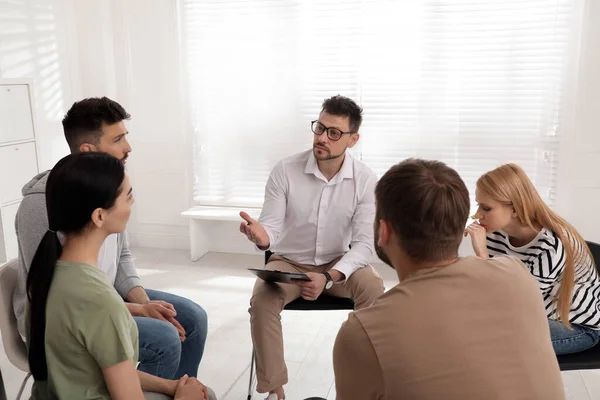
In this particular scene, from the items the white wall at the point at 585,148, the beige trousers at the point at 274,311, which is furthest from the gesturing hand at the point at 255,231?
the white wall at the point at 585,148

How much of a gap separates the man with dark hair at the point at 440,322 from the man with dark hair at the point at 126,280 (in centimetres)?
102

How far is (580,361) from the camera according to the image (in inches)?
76.9

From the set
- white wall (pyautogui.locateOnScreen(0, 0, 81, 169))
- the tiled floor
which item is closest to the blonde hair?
the tiled floor

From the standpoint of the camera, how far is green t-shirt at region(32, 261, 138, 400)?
1.35 meters

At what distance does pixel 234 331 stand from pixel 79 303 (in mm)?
2065

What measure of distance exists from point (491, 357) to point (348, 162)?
1785mm

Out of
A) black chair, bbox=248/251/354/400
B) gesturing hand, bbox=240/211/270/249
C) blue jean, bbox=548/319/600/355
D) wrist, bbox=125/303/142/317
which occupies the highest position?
gesturing hand, bbox=240/211/270/249

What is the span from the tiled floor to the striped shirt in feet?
2.48

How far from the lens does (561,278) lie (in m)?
2.06

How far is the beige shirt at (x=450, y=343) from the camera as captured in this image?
3.54 feet

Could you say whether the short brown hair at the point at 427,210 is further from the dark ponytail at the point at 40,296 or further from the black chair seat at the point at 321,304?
the black chair seat at the point at 321,304

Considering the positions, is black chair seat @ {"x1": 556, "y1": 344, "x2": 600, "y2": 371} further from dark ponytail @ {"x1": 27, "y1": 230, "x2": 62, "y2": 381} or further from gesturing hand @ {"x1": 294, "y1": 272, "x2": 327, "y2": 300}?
dark ponytail @ {"x1": 27, "y1": 230, "x2": 62, "y2": 381}

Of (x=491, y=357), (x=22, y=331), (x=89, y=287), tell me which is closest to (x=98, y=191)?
(x=89, y=287)

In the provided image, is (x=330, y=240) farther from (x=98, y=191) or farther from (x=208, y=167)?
(x=208, y=167)
